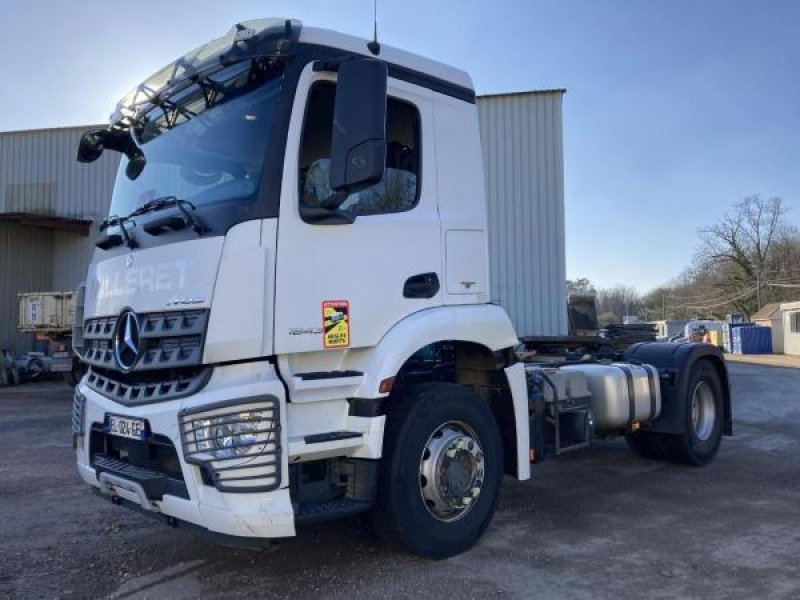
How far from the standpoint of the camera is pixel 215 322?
348 cm

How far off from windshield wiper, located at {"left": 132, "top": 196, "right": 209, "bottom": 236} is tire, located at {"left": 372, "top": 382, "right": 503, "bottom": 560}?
156 cm

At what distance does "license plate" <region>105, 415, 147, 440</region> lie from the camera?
371 centimetres

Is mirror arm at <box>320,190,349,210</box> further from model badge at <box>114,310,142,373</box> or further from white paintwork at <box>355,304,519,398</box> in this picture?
model badge at <box>114,310,142,373</box>

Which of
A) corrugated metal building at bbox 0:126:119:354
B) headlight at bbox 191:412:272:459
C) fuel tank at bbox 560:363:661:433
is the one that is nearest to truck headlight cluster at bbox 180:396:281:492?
headlight at bbox 191:412:272:459

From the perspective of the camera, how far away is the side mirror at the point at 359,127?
3.42 meters

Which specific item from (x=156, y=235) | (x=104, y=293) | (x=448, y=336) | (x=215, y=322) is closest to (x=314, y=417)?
(x=215, y=322)

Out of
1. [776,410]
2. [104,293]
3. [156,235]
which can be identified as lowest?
[776,410]

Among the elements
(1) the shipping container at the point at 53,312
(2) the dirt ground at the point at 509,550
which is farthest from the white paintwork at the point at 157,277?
(1) the shipping container at the point at 53,312

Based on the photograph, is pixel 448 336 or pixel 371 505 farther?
pixel 448 336

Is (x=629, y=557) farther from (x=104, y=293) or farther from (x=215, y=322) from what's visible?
(x=104, y=293)

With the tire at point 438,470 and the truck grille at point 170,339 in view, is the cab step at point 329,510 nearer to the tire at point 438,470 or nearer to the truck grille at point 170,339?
the tire at point 438,470

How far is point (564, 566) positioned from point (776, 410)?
32.4 feet

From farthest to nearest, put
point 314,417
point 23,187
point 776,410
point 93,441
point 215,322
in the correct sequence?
point 23,187 < point 776,410 < point 93,441 < point 314,417 < point 215,322

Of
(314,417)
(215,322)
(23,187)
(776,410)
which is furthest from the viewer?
(23,187)
